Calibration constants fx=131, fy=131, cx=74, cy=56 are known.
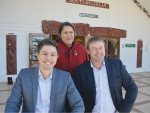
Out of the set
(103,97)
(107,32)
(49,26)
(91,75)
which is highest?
(49,26)

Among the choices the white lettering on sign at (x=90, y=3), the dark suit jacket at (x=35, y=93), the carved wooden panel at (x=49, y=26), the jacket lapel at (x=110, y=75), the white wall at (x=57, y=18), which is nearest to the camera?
the dark suit jacket at (x=35, y=93)

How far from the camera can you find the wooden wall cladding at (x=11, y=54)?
576 cm

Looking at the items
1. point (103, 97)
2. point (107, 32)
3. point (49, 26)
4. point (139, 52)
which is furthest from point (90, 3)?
point (103, 97)

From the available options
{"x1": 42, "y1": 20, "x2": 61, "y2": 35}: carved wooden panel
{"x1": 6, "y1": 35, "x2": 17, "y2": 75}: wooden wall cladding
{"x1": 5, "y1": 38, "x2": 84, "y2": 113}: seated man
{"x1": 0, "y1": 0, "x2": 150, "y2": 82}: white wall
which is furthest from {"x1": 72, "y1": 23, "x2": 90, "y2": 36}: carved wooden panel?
{"x1": 5, "y1": 38, "x2": 84, "y2": 113}: seated man

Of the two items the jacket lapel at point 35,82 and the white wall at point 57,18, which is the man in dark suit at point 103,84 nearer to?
the jacket lapel at point 35,82

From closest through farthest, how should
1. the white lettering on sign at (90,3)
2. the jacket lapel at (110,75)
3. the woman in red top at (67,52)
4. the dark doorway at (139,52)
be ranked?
the jacket lapel at (110,75)
the woman in red top at (67,52)
the white lettering on sign at (90,3)
the dark doorway at (139,52)

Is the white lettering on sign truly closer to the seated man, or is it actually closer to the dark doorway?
the dark doorway

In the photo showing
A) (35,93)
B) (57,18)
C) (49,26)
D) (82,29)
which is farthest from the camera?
(82,29)

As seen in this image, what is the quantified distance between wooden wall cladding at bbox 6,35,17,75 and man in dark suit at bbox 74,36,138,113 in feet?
16.6

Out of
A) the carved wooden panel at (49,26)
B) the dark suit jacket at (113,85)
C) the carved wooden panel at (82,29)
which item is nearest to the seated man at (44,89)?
the dark suit jacket at (113,85)

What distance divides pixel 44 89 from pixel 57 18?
554cm

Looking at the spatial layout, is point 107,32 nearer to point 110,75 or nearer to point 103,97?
point 110,75

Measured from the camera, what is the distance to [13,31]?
5.82 metres

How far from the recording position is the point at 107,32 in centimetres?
751
